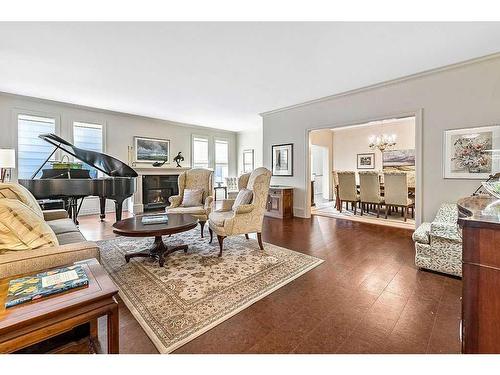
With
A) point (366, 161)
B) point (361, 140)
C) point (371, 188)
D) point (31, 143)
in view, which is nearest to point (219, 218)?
point (371, 188)

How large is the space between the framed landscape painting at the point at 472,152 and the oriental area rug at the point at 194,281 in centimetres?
245

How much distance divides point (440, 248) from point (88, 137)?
274 inches

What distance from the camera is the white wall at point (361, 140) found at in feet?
23.5

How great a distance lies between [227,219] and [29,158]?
16.1ft

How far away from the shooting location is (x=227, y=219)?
119 inches

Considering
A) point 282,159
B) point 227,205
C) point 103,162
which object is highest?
point 282,159

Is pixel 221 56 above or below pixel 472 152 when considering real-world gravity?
above

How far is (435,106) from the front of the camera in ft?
11.7

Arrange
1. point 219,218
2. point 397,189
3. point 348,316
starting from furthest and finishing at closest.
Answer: point 397,189 < point 219,218 < point 348,316

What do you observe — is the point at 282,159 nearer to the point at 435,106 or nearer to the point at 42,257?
the point at 435,106

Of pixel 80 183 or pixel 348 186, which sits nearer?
pixel 80 183
